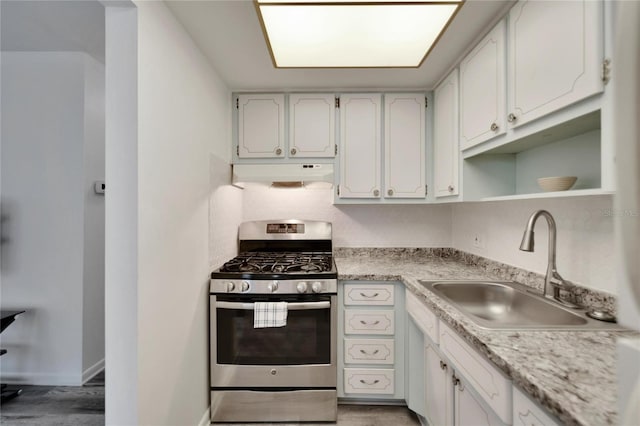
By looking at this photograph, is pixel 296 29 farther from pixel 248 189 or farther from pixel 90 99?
pixel 90 99

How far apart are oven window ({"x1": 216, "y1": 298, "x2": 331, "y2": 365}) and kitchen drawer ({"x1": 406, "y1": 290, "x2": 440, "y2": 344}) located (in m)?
0.55

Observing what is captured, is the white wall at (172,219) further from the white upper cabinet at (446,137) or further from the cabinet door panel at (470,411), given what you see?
the white upper cabinet at (446,137)

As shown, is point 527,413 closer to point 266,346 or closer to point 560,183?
point 560,183

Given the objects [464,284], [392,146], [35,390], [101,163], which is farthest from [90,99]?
[464,284]

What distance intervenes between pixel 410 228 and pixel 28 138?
3.27 metres

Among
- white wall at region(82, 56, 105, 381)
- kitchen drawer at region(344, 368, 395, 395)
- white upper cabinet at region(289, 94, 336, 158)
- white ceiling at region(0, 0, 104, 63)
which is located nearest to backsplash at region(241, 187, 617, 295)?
white upper cabinet at region(289, 94, 336, 158)

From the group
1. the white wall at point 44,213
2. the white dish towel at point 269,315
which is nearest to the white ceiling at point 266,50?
the white wall at point 44,213

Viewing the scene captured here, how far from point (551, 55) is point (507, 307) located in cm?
124

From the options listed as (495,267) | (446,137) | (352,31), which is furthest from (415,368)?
(352,31)

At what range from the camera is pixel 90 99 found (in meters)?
2.25

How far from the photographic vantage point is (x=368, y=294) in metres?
1.90

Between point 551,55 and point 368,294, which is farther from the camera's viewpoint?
point 368,294

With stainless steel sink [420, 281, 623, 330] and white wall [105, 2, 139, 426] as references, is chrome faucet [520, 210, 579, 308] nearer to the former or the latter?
stainless steel sink [420, 281, 623, 330]

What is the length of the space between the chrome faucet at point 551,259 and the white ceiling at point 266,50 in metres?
1.04
